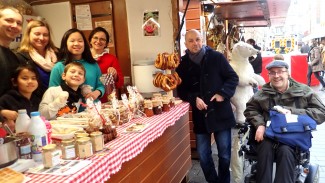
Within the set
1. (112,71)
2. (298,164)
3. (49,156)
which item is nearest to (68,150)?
(49,156)

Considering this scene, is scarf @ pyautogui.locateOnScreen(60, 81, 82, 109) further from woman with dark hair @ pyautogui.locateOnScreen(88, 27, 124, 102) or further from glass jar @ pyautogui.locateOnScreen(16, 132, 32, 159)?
glass jar @ pyautogui.locateOnScreen(16, 132, 32, 159)

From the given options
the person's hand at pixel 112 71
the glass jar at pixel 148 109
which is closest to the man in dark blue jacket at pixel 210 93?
the glass jar at pixel 148 109

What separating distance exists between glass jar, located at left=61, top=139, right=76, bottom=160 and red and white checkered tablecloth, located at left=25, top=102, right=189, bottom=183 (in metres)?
0.10

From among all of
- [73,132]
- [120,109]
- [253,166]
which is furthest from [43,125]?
[253,166]

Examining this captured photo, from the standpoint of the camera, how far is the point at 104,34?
2775 mm

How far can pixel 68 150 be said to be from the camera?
1.49m

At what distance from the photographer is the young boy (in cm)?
196

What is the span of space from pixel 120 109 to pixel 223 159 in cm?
126

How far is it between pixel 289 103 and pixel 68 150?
190 cm

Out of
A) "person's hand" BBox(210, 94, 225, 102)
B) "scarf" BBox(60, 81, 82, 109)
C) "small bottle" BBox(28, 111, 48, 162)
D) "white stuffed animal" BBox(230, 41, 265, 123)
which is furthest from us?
"white stuffed animal" BBox(230, 41, 265, 123)

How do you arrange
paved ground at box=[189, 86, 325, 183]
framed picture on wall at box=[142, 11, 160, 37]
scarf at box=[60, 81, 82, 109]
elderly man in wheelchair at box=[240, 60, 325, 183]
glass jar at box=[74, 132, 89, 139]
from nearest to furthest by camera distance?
glass jar at box=[74, 132, 89, 139], scarf at box=[60, 81, 82, 109], elderly man in wheelchair at box=[240, 60, 325, 183], paved ground at box=[189, 86, 325, 183], framed picture on wall at box=[142, 11, 160, 37]

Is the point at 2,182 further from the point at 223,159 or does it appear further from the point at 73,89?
the point at 223,159

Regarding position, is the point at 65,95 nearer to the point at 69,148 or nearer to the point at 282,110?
the point at 69,148

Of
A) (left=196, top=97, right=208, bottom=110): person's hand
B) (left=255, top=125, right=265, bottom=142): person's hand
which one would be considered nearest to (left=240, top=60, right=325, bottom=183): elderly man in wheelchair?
(left=255, top=125, right=265, bottom=142): person's hand
